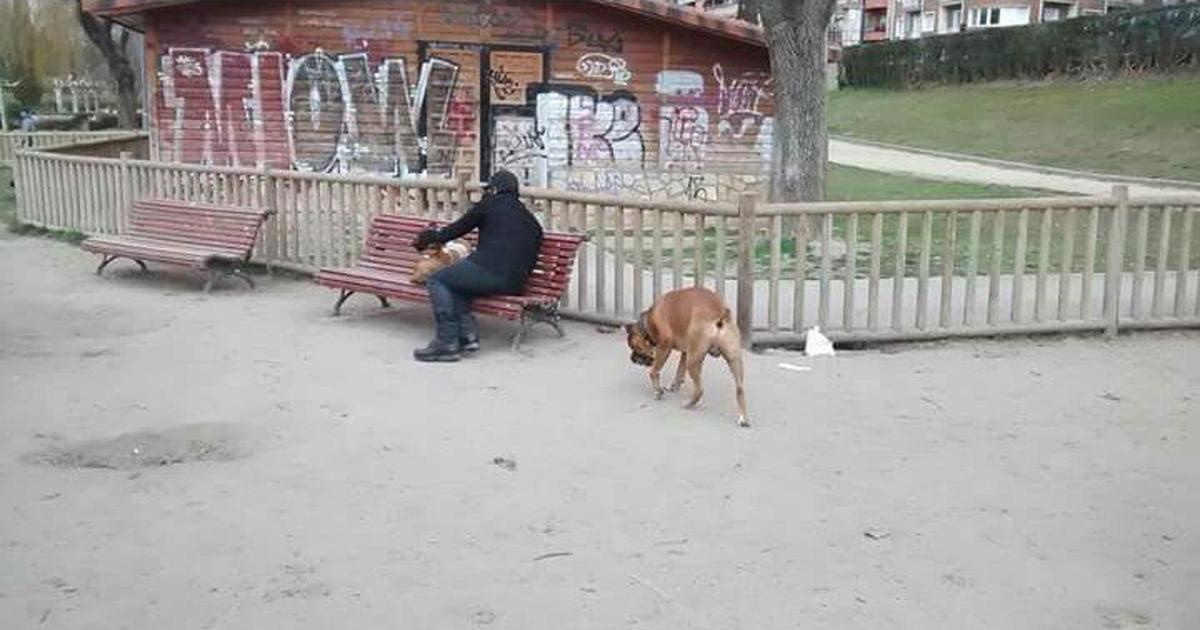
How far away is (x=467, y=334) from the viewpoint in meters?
8.61

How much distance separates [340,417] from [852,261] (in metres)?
3.87

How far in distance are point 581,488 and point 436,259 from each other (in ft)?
12.3

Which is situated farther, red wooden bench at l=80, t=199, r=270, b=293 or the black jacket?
red wooden bench at l=80, t=199, r=270, b=293

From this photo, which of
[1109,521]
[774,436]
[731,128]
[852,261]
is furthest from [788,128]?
[1109,521]

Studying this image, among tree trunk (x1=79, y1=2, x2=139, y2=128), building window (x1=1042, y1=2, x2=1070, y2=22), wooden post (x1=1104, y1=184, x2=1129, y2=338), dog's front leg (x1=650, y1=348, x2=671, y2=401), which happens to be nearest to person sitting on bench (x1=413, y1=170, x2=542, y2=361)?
dog's front leg (x1=650, y1=348, x2=671, y2=401)

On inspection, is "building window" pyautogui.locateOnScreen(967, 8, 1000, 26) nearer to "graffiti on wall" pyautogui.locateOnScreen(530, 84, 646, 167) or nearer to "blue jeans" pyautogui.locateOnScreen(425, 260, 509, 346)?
"graffiti on wall" pyautogui.locateOnScreen(530, 84, 646, 167)

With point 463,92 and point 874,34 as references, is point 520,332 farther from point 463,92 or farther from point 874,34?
point 874,34

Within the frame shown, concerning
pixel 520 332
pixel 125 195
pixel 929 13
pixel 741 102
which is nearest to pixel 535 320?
pixel 520 332

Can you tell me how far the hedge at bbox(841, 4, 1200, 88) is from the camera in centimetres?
3716

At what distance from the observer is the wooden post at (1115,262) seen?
9086 millimetres

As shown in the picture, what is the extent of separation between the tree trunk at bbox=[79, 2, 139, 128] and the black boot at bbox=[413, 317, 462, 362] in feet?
80.4

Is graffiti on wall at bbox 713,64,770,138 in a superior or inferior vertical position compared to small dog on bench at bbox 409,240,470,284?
superior

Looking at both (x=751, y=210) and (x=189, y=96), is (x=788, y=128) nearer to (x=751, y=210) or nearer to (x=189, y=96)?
(x=751, y=210)

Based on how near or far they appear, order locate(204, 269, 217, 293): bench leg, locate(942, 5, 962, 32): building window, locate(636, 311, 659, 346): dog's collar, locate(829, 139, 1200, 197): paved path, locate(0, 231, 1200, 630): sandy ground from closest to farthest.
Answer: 1. locate(0, 231, 1200, 630): sandy ground
2. locate(636, 311, 659, 346): dog's collar
3. locate(204, 269, 217, 293): bench leg
4. locate(829, 139, 1200, 197): paved path
5. locate(942, 5, 962, 32): building window
